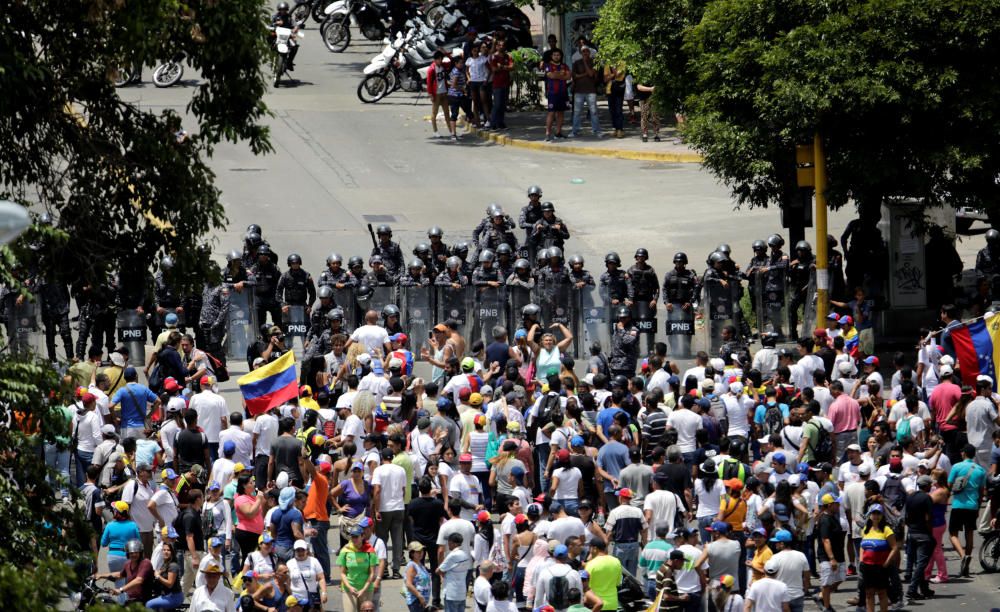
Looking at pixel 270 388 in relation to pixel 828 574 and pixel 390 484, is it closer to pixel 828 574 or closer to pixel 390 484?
pixel 390 484

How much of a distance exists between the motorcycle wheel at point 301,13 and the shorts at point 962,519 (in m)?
28.0

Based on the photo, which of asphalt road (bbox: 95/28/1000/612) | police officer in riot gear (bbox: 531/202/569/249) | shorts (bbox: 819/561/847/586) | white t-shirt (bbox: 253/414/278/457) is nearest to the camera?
shorts (bbox: 819/561/847/586)

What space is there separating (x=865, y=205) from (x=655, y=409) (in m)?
6.32

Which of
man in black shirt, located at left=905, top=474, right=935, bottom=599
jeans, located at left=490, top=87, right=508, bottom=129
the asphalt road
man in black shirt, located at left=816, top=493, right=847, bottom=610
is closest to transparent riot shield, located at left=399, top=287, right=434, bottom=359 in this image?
the asphalt road

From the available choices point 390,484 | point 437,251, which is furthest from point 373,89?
point 390,484

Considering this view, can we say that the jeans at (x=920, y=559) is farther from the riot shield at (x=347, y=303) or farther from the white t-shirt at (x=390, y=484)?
A: the riot shield at (x=347, y=303)

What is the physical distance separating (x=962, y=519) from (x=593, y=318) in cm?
689

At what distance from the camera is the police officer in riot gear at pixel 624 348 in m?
22.9

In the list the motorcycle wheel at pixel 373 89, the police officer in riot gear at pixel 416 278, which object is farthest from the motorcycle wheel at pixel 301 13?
the police officer in riot gear at pixel 416 278

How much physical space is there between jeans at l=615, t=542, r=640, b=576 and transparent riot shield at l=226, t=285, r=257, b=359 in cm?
826

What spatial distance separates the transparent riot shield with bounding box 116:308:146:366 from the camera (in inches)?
Result: 897

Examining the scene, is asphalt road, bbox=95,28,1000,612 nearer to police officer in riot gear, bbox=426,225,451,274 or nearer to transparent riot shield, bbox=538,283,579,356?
police officer in riot gear, bbox=426,225,451,274

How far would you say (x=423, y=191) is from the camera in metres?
32.1

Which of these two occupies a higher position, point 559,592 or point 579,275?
point 579,275
